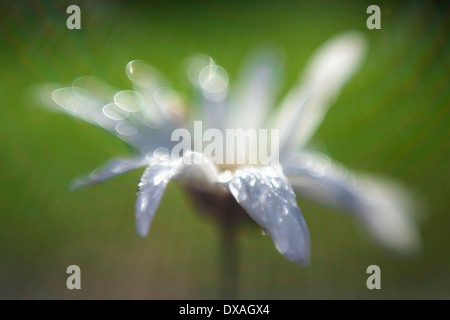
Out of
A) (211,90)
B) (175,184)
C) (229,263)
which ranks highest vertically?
(211,90)

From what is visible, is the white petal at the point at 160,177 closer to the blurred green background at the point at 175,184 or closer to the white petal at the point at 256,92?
the blurred green background at the point at 175,184

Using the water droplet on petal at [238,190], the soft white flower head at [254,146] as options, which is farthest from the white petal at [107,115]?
the water droplet on petal at [238,190]

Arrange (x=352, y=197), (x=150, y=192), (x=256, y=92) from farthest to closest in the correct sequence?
(x=256, y=92) < (x=352, y=197) < (x=150, y=192)

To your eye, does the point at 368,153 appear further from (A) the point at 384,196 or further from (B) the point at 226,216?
(B) the point at 226,216

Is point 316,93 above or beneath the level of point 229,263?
above

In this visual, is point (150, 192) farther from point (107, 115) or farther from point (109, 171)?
point (107, 115)

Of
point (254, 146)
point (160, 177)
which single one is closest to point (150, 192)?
point (160, 177)

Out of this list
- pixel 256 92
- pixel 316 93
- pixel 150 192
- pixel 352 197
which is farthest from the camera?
pixel 256 92
